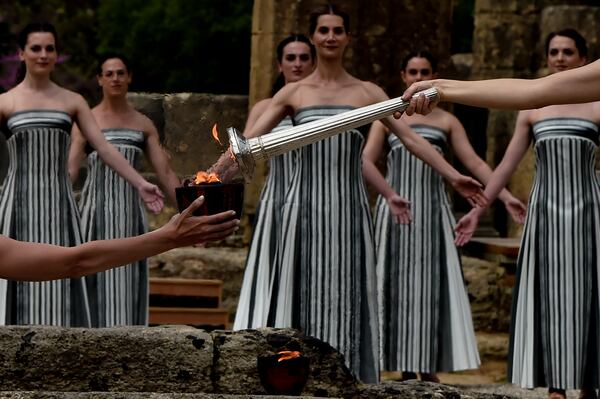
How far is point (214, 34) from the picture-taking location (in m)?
20.1

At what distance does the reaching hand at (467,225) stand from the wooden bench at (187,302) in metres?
2.01

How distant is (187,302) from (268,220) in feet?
5.06

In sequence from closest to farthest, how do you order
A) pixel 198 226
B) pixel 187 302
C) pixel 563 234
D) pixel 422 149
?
pixel 198 226
pixel 422 149
pixel 563 234
pixel 187 302

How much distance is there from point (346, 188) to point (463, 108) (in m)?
6.89

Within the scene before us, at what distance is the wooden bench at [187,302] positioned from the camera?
11.9 metres

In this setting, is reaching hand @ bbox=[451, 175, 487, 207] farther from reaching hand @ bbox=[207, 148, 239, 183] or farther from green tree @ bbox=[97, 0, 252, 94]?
green tree @ bbox=[97, 0, 252, 94]

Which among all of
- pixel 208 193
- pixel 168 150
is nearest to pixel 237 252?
pixel 168 150

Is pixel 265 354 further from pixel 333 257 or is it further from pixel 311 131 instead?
pixel 333 257

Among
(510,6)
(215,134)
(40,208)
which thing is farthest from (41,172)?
(510,6)

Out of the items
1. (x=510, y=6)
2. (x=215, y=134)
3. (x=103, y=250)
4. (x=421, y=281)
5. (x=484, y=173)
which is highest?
(x=510, y=6)

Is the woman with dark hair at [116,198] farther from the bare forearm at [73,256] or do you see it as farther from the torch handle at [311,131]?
Result: the bare forearm at [73,256]

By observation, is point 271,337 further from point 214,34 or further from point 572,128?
point 214,34

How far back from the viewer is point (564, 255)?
9.92 m

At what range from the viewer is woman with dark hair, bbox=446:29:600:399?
979 centimetres
